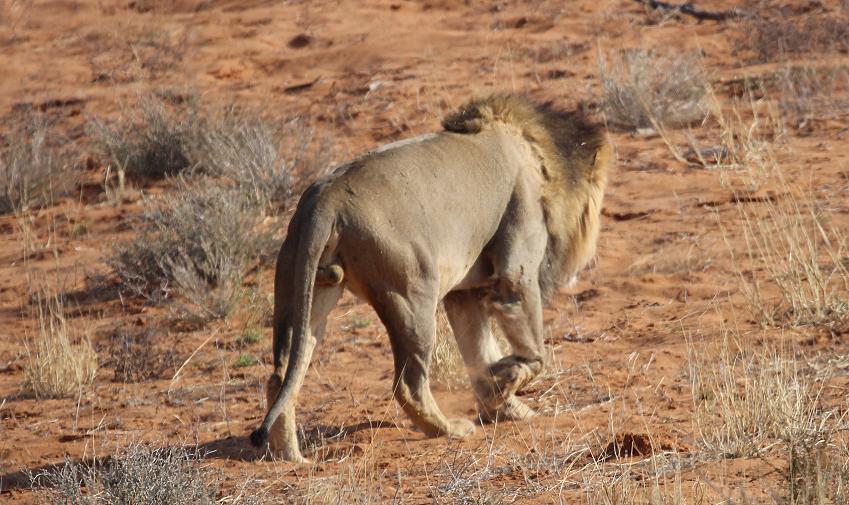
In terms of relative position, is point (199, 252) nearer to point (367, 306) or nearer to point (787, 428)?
point (367, 306)

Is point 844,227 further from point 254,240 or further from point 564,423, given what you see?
point 254,240

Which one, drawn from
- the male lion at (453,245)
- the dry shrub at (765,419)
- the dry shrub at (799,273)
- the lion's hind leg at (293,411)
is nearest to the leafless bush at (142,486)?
the male lion at (453,245)

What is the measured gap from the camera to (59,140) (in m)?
14.6

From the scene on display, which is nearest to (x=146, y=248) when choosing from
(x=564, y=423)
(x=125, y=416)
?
(x=125, y=416)

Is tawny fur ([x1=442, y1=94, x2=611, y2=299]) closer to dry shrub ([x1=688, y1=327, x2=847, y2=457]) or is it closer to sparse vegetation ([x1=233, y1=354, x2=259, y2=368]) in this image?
dry shrub ([x1=688, y1=327, x2=847, y2=457])

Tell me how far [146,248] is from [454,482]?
544 cm

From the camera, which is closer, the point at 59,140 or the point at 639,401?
the point at 639,401

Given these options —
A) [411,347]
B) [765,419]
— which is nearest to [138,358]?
[411,347]

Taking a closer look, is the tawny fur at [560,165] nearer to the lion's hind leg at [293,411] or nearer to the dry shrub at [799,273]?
the dry shrub at [799,273]

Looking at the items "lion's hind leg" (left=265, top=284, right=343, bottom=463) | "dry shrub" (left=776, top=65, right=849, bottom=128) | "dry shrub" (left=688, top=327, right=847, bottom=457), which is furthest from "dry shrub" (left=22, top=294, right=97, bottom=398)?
"dry shrub" (left=776, top=65, right=849, bottom=128)

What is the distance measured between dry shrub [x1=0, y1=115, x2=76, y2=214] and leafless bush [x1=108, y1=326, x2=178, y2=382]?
4.12 metres

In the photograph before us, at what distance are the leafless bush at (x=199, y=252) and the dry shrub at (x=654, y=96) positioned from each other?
4231mm

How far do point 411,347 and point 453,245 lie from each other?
61cm

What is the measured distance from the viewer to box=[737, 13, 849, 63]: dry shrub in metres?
14.7
